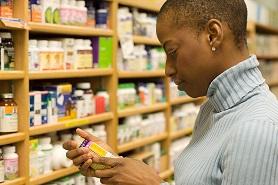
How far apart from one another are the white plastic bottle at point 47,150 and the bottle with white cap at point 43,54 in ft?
1.24

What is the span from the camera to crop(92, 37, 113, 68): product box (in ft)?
8.47

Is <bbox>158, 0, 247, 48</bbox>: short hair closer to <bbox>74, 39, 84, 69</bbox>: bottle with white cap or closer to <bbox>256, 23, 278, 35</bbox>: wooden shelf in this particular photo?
<bbox>74, 39, 84, 69</bbox>: bottle with white cap

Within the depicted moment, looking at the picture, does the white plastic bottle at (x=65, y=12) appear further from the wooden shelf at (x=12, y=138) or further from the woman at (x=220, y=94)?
the woman at (x=220, y=94)

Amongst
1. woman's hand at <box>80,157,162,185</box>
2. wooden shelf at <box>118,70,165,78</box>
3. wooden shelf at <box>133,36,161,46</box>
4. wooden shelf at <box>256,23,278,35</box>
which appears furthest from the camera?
wooden shelf at <box>256,23,278,35</box>

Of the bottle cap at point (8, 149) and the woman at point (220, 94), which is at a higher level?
the woman at point (220, 94)

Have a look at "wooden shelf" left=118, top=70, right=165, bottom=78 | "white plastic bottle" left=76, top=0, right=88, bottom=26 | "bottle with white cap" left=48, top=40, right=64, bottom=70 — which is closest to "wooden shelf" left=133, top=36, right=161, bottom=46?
"wooden shelf" left=118, top=70, right=165, bottom=78

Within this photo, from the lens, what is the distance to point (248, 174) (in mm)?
1075

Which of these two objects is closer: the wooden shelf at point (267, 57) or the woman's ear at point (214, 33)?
the woman's ear at point (214, 33)

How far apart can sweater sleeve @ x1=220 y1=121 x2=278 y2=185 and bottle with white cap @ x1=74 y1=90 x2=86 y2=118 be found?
1449mm

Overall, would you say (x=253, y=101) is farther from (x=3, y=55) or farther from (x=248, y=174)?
(x=3, y=55)

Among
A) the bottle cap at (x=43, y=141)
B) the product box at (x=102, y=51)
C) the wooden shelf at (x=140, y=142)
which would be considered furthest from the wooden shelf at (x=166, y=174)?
the bottle cap at (x=43, y=141)

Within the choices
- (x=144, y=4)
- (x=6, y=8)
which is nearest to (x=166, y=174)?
(x=144, y=4)

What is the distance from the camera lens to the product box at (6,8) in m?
1.88

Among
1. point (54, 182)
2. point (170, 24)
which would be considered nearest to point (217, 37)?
point (170, 24)
